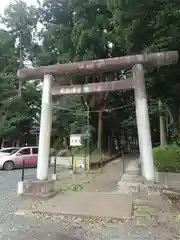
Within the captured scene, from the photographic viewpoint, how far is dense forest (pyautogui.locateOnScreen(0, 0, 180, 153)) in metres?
9.64

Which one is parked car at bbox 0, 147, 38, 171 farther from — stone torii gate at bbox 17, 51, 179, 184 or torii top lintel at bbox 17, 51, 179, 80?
torii top lintel at bbox 17, 51, 179, 80

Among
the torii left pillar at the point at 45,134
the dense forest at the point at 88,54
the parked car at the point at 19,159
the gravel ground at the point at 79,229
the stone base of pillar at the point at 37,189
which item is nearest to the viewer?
the gravel ground at the point at 79,229

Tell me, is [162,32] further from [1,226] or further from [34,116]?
[34,116]

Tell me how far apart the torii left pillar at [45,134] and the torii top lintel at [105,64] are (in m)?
0.34

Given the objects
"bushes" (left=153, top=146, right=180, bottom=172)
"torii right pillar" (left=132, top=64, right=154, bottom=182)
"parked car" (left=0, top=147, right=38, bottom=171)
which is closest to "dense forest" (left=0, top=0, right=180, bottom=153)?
"torii right pillar" (left=132, top=64, right=154, bottom=182)

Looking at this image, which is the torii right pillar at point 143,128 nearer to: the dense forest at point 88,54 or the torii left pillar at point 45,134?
the dense forest at point 88,54

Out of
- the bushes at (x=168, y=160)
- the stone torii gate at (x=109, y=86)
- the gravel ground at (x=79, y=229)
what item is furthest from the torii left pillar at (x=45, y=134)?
the bushes at (x=168, y=160)

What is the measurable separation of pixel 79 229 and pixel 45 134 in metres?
3.82

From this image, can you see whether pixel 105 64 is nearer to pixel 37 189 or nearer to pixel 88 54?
pixel 37 189

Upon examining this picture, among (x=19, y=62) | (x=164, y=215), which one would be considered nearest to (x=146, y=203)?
(x=164, y=215)

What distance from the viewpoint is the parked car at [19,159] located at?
17.1 meters

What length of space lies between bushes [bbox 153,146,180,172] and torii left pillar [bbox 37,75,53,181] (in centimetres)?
466

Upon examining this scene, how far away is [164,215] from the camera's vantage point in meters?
6.02

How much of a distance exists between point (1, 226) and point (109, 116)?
1838 cm
